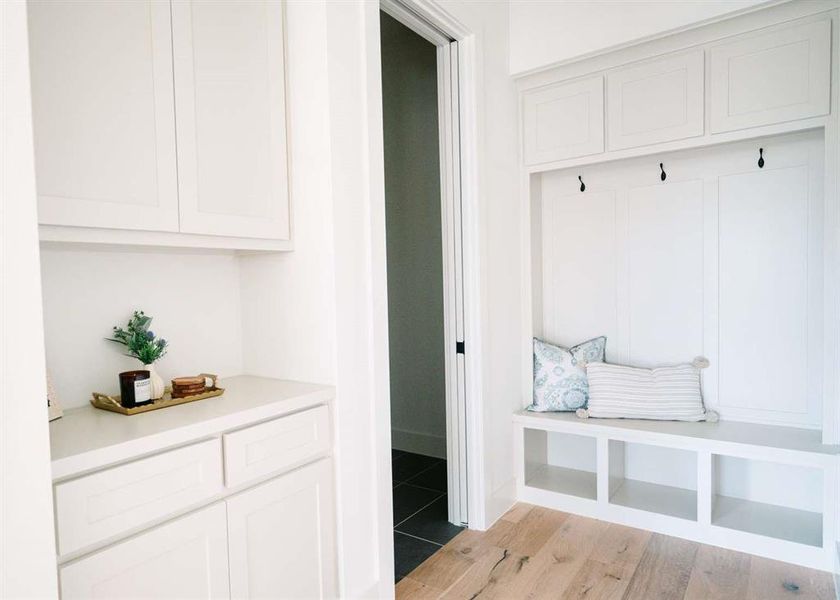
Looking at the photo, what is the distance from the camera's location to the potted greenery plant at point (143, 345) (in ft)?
5.19

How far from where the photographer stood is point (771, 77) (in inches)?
90.0

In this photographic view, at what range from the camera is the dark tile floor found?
7.81ft

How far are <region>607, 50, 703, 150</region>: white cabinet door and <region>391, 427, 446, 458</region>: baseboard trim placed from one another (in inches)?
83.9

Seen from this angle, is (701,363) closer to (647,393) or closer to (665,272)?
(647,393)

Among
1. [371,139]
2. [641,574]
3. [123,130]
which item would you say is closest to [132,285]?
[123,130]

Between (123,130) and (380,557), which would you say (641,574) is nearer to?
(380,557)

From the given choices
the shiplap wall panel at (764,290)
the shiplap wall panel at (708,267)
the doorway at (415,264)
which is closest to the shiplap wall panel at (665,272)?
the shiplap wall panel at (708,267)

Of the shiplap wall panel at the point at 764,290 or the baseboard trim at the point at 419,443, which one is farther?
the baseboard trim at the point at 419,443

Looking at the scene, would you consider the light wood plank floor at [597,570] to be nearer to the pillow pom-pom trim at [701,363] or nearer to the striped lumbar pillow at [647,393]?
the striped lumbar pillow at [647,393]

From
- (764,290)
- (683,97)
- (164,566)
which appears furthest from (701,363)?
(164,566)

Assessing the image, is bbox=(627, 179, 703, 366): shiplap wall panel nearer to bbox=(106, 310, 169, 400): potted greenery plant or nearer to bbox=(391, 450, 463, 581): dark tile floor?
bbox=(391, 450, 463, 581): dark tile floor

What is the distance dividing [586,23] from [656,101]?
0.50 metres

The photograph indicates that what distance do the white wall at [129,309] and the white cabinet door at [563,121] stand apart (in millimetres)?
1732

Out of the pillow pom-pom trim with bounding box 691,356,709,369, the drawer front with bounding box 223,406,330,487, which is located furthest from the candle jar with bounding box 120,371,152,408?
the pillow pom-pom trim with bounding box 691,356,709,369
